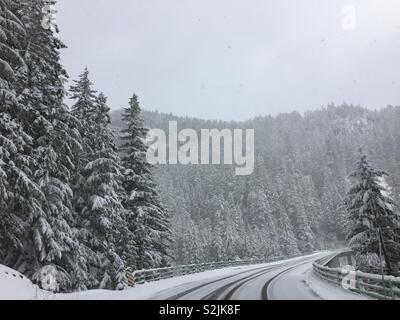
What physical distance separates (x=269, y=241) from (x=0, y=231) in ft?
239

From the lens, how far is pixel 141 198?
93.0ft

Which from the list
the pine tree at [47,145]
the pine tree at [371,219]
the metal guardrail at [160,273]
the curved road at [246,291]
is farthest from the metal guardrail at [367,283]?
the pine tree at [47,145]

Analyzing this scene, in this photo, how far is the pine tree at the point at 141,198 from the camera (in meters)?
27.4

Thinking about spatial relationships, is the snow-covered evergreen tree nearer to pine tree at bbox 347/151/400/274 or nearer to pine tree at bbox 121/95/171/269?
pine tree at bbox 121/95/171/269

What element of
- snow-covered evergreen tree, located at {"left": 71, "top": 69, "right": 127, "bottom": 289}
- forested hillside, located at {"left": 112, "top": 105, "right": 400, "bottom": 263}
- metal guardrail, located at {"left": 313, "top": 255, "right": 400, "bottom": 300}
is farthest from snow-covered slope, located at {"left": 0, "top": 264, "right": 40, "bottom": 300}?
forested hillside, located at {"left": 112, "top": 105, "right": 400, "bottom": 263}

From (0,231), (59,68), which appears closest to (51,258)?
(0,231)

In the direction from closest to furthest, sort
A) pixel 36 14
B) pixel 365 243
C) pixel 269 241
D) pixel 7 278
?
1. pixel 7 278
2. pixel 36 14
3. pixel 365 243
4. pixel 269 241

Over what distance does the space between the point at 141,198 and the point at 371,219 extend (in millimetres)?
15328

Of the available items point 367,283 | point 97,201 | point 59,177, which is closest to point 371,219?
point 367,283

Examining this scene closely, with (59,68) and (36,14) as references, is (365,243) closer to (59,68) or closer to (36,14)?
(59,68)

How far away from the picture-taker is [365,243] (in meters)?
27.0

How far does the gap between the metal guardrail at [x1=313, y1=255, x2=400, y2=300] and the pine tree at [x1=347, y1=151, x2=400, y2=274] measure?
557 centimetres

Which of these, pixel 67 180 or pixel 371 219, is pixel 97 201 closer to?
pixel 67 180

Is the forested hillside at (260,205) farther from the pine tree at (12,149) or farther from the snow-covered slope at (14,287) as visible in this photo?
the snow-covered slope at (14,287)
